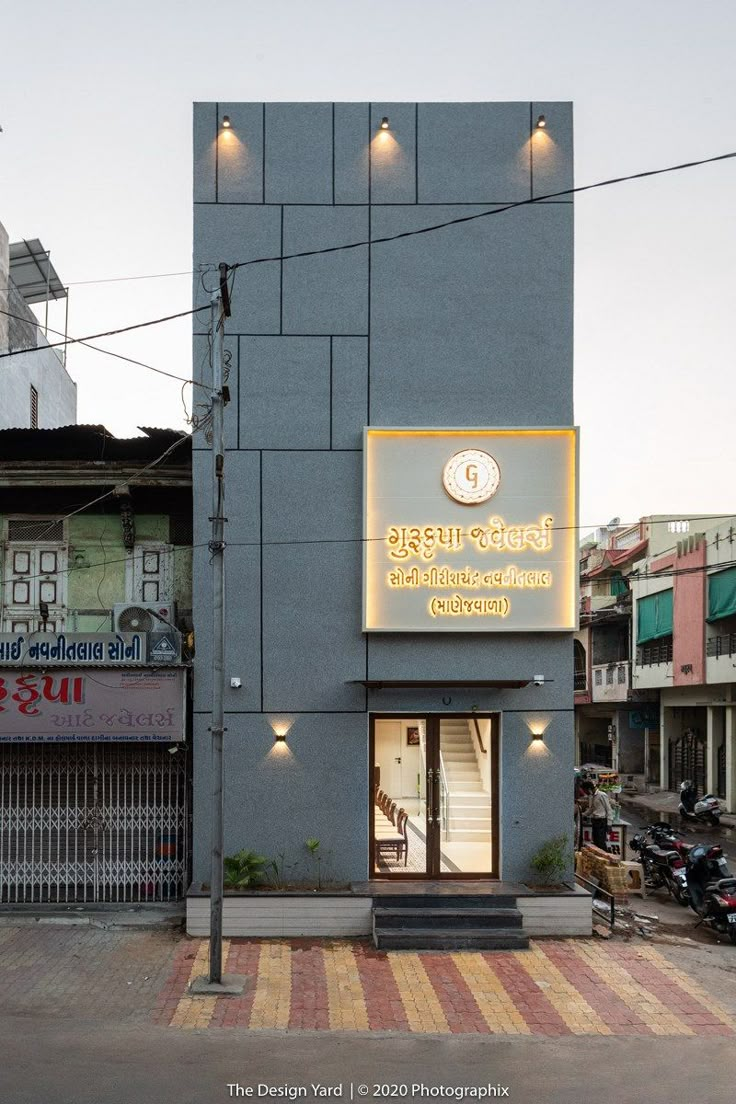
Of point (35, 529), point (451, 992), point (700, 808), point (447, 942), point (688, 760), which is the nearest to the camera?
point (451, 992)

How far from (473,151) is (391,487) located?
17.4ft

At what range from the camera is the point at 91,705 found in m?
13.4

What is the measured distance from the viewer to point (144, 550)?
14.6m

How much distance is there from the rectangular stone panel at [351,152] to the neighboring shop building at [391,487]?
A: 0.03 m

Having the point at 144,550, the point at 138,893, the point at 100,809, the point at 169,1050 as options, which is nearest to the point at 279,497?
the point at 144,550

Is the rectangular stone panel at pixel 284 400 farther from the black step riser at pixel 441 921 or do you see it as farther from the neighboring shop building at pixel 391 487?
the black step riser at pixel 441 921

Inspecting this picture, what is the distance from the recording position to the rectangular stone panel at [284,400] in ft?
45.1

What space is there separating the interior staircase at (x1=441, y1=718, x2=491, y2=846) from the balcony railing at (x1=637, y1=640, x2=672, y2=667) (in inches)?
971

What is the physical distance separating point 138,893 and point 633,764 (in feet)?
114

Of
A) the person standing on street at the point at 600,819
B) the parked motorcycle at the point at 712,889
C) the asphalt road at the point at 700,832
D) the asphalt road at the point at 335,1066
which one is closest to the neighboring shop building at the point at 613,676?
the asphalt road at the point at 700,832

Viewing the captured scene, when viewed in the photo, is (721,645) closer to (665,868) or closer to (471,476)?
(665,868)

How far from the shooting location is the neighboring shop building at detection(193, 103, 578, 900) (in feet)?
44.2

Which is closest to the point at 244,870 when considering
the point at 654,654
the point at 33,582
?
the point at 33,582

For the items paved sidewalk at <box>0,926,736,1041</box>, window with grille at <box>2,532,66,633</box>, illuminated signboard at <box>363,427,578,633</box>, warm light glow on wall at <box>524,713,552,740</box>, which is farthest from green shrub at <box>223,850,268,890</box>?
window with grille at <box>2,532,66,633</box>
